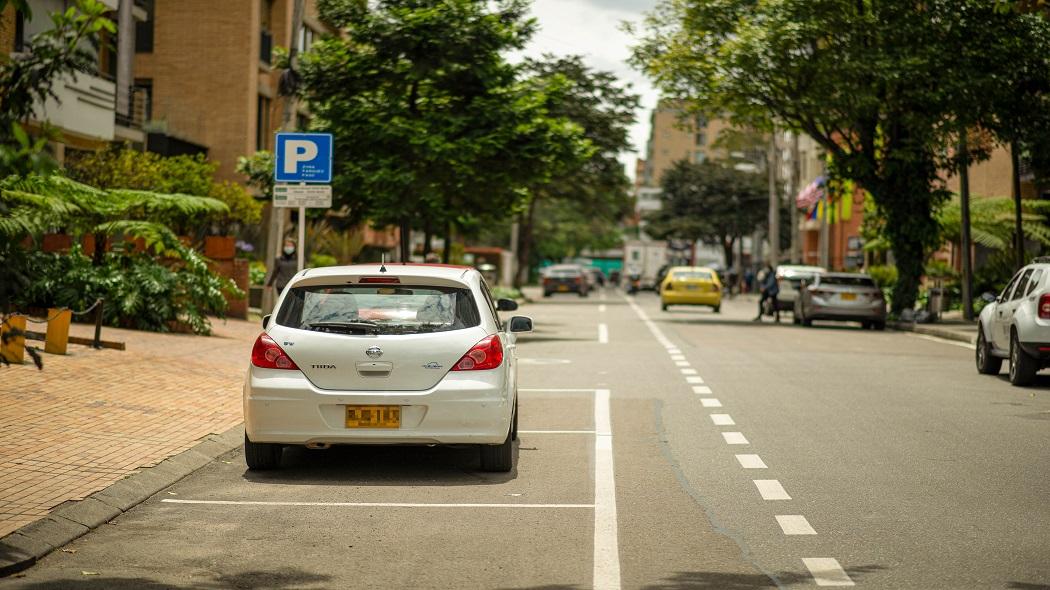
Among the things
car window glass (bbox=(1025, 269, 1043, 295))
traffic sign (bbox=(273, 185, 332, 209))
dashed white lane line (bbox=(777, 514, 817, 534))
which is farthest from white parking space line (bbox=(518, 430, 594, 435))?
car window glass (bbox=(1025, 269, 1043, 295))

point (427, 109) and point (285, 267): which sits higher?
point (427, 109)

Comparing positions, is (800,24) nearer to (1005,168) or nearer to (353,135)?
(353,135)

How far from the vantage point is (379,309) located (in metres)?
10.1

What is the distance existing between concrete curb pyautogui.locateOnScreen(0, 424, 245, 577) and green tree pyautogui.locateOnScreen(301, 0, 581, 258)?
16.2 metres

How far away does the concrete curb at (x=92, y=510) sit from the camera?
277 inches

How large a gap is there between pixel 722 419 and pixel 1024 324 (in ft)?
17.8

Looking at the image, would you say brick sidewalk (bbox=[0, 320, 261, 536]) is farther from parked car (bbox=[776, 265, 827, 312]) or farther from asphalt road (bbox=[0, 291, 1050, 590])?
parked car (bbox=[776, 265, 827, 312])

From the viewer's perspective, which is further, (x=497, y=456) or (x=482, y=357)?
(x=497, y=456)

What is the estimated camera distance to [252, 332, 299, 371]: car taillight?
32.4 feet

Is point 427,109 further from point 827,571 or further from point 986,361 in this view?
point 827,571

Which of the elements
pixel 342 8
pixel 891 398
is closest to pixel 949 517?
pixel 891 398

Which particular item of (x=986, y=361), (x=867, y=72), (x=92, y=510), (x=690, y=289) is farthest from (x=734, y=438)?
(x=690, y=289)

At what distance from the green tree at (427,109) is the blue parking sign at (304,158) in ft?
30.9

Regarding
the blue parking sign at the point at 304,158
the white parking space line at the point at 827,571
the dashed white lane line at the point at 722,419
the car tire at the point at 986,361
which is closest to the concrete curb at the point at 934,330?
the car tire at the point at 986,361
